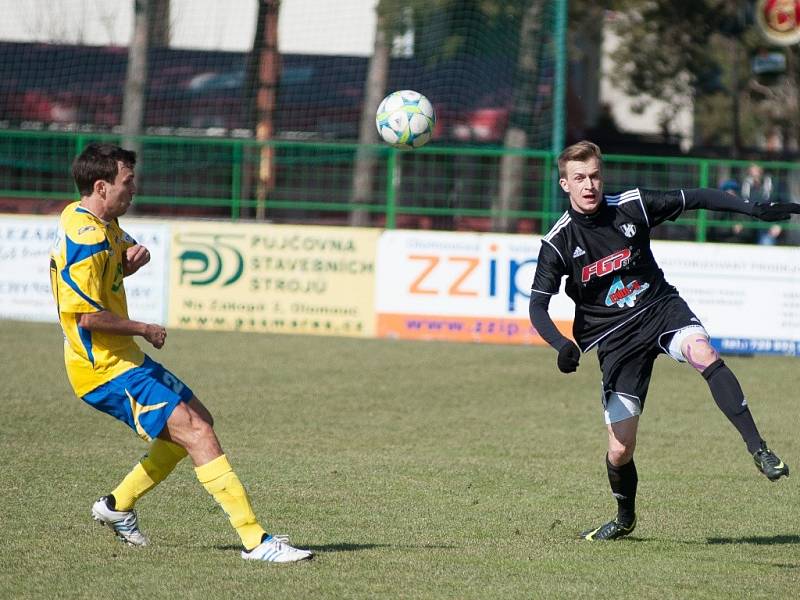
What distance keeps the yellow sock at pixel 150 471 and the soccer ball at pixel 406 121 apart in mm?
2793

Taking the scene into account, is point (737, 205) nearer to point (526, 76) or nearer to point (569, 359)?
point (569, 359)

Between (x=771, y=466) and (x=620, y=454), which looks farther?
(x=620, y=454)

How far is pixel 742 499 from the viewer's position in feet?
23.9

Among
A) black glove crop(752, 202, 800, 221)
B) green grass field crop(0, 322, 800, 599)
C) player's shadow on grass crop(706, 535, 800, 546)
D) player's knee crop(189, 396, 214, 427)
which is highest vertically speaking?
black glove crop(752, 202, 800, 221)

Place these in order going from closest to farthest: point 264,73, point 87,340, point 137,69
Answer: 1. point 87,340
2. point 137,69
3. point 264,73

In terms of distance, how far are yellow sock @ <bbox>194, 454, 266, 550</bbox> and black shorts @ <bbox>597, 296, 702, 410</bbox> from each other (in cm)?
186

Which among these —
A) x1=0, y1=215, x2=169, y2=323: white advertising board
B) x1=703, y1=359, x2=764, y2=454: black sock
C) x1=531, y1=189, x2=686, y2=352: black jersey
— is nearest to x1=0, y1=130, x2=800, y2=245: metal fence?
x1=0, y1=215, x2=169, y2=323: white advertising board

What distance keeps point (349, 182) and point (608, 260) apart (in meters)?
16.3

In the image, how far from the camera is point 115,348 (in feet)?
18.2

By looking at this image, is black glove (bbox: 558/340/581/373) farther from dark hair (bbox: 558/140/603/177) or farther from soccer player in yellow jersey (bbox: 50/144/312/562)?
soccer player in yellow jersey (bbox: 50/144/312/562)

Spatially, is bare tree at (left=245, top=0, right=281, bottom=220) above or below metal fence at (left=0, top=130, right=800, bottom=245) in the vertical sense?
above

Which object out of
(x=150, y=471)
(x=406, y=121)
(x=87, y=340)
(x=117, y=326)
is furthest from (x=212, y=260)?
(x=117, y=326)

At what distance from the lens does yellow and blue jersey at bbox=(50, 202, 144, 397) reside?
5.41 m

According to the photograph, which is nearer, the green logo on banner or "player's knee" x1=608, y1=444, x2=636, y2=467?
"player's knee" x1=608, y1=444, x2=636, y2=467
